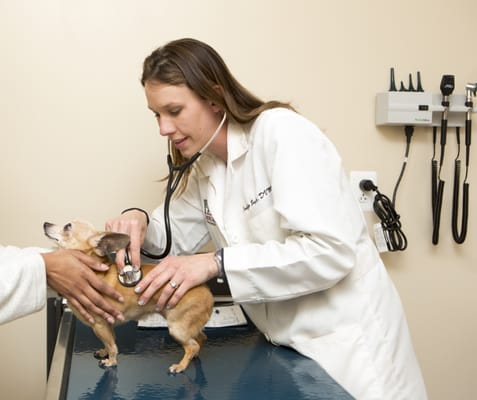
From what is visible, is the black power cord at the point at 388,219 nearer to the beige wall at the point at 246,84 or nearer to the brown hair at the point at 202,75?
the beige wall at the point at 246,84

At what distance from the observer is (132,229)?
4.38ft

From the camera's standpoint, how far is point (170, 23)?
1780 mm

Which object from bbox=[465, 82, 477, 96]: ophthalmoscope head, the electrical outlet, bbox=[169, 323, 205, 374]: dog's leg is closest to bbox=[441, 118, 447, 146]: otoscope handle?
bbox=[465, 82, 477, 96]: ophthalmoscope head

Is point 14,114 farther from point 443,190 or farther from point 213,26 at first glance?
point 443,190

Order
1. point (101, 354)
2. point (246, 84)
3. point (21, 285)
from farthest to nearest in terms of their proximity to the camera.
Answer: point (246, 84) < point (101, 354) < point (21, 285)

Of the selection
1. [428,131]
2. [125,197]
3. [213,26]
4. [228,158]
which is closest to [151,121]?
[125,197]

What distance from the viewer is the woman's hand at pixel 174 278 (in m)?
1.11

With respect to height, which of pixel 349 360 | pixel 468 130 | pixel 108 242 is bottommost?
pixel 349 360

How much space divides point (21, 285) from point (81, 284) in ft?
0.37

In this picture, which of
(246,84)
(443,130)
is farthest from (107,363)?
(443,130)

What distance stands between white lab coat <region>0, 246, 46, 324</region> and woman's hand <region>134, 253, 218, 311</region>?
190 mm

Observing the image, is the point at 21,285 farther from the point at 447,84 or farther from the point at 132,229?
the point at 447,84

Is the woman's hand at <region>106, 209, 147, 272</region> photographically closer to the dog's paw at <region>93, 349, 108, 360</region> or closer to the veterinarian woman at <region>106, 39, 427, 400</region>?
the veterinarian woman at <region>106, 39, 427, 400</region>

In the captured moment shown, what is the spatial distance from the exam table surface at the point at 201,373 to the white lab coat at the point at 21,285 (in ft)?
0.51
